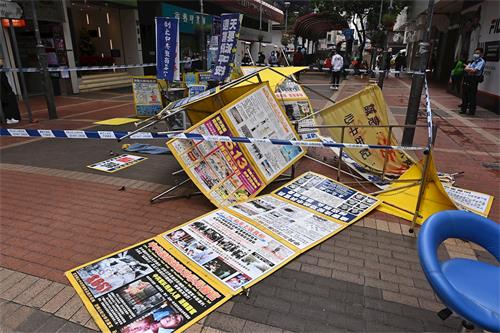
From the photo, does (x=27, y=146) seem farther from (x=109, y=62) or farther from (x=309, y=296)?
(x=109, y=62)

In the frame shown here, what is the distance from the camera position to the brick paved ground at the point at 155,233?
8.59 feet

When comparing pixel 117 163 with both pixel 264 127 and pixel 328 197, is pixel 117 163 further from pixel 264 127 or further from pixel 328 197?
pixel 328 197

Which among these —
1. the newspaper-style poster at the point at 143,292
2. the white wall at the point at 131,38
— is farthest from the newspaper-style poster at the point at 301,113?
the white wall at the point at 131,38

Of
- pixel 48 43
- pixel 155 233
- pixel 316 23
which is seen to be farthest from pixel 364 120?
pixel 316 23

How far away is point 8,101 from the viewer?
8.90m

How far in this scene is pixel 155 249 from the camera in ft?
11.1

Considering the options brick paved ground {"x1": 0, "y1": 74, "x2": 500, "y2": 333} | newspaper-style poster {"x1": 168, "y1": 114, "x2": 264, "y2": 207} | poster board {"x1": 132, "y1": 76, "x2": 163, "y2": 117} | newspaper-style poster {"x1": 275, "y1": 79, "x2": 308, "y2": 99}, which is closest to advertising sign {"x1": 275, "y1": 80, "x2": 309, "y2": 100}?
newspaper-style poster {"x1": 275, "y1": 79, "x2": 308, "y2": 99}

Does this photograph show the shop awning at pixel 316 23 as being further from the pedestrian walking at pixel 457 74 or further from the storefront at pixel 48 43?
the storefront at pixel 48 43

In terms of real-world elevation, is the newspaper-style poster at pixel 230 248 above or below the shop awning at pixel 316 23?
below

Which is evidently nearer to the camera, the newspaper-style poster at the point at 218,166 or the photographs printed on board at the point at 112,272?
the photographs printed on board at the point at 112,272

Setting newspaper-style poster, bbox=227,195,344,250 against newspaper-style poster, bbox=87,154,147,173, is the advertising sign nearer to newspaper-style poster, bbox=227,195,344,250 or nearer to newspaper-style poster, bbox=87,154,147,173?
newspaper-style poster, bbox=87,154,147,173

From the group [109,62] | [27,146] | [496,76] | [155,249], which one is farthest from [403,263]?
[109,62]

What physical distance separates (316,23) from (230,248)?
2749cm

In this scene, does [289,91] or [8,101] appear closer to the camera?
[289,91]
